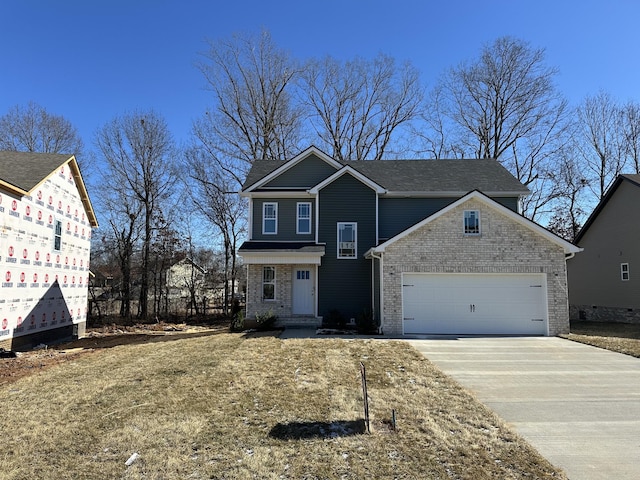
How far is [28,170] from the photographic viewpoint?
14555 millimetres

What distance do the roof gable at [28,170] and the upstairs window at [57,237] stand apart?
203cm

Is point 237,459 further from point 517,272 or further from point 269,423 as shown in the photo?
point 517,272

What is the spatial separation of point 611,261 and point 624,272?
1.05 metres

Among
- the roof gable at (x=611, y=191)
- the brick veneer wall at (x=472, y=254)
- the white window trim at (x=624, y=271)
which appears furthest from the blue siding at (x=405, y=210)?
the white window trim at (x=624, y=271)

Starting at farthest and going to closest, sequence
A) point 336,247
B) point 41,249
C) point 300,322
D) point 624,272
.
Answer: point 624,272 → point 336,247 → point 300,322 → point 41,249

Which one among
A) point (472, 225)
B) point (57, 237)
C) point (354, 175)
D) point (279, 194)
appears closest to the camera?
point (472, 225)

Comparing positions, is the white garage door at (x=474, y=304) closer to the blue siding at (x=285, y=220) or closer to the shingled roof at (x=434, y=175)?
the shingled roof at (x=434, y=175)

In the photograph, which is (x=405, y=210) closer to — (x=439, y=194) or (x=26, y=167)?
(x=439, y=194)

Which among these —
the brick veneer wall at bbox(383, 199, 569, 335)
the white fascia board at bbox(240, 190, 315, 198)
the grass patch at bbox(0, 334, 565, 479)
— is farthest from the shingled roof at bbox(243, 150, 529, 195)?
the grass patch at bbox(0, 334, 565, 479)

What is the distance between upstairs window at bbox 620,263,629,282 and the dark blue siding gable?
14423 millimetres

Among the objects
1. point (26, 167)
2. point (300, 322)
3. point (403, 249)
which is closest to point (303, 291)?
point (300, 322)

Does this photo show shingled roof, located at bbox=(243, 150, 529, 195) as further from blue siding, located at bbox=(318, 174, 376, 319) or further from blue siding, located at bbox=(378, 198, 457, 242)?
blue siding, located at bbox=(318, 174, 376, 319)

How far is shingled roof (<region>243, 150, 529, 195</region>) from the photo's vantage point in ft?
61.7

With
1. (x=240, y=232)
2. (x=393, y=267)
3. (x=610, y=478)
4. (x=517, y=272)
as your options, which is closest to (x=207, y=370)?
(x=610, y=478)
